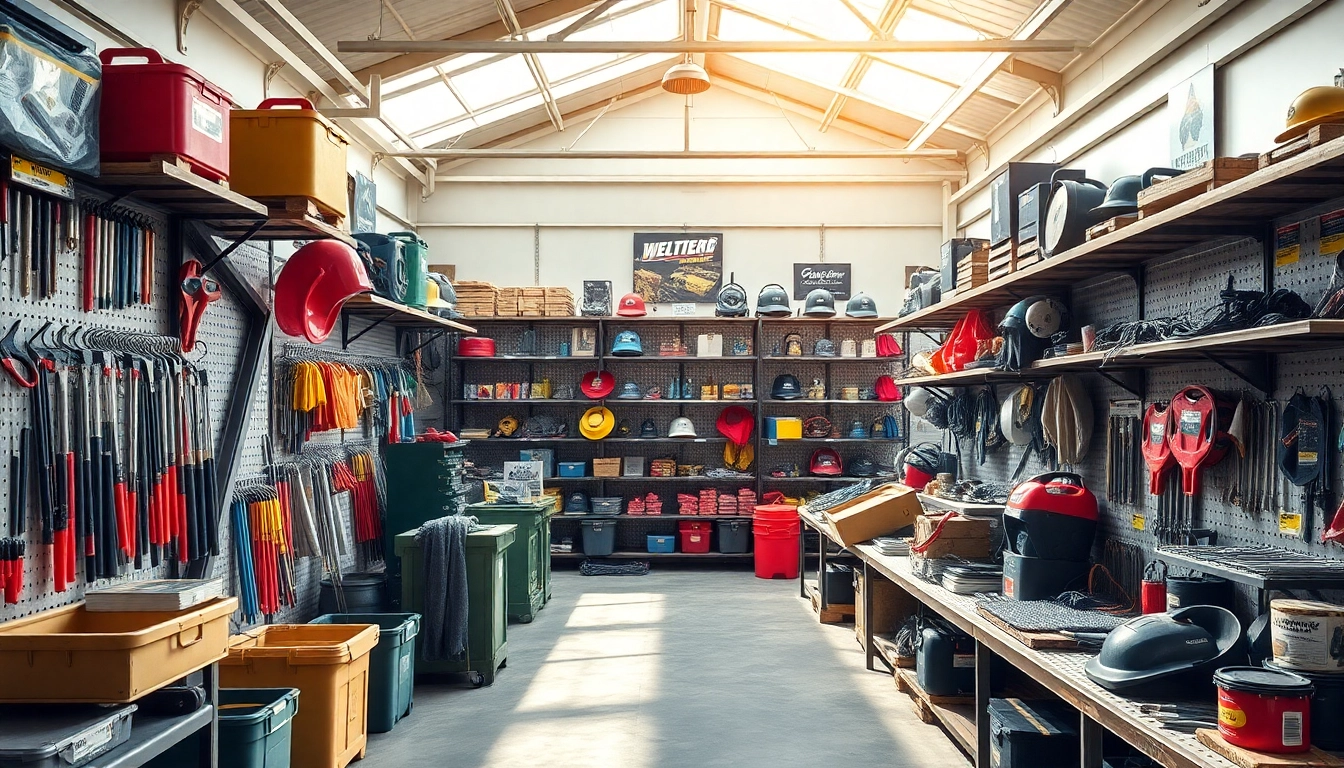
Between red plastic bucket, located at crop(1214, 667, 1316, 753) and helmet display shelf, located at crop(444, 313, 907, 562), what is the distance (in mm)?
7605

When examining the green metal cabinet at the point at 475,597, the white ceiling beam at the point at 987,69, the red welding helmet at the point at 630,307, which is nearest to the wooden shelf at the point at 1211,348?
the green metal cabinet at the point at 475,597

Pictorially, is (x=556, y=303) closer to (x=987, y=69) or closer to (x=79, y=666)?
(x=987, y=69)

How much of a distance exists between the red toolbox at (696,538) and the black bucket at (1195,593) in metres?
6.83

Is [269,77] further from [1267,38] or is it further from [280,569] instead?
[1267,38]

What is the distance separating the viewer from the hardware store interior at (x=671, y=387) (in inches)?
113

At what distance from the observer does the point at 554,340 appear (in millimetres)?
10102

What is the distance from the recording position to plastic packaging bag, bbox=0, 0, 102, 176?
257cm

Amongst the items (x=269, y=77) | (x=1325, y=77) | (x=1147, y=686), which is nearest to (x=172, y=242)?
(x=269, y=77)

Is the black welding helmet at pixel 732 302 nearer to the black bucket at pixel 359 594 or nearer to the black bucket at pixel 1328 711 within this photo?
the black bucket at pixel 359 594

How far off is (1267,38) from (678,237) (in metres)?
6.41

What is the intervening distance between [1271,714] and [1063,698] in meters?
1.14

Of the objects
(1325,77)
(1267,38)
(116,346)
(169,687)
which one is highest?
(1267,38)

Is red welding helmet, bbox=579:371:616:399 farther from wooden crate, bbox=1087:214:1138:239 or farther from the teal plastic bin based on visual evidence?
wooden crate, bbox=1087:214:1138:239

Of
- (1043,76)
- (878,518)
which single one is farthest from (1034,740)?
(1043,76)
